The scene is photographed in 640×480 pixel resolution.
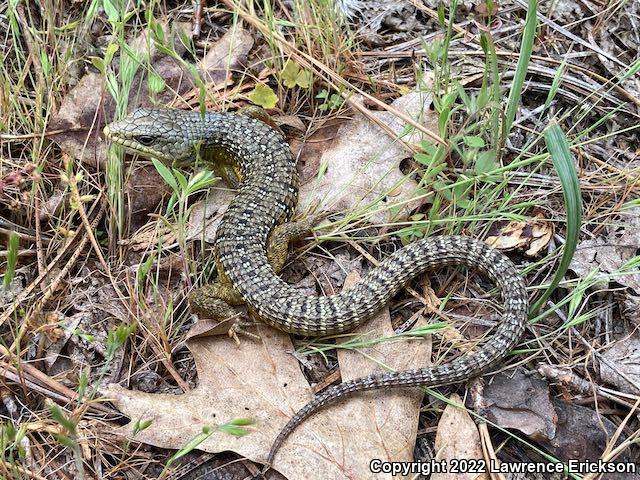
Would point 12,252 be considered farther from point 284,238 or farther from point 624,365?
point 624,365

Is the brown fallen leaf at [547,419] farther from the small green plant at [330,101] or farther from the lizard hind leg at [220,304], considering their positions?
the small green plant at [330,101]

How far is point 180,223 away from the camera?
4.39 meters

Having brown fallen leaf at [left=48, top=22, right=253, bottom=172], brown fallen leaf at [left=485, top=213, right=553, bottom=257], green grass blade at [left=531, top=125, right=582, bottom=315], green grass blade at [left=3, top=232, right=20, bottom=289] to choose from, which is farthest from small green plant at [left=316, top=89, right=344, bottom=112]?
green grass blade at [left=3, top=232, right=20, bottom=289]

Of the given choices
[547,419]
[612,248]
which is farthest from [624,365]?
[612,248]

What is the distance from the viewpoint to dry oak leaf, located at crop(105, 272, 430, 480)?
4.12m

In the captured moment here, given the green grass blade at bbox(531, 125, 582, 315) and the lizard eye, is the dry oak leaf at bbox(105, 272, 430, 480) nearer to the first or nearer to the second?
the green grass blade at bbox(531, 125, 582, 315)

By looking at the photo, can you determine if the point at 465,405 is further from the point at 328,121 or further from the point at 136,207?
the point at 136,207

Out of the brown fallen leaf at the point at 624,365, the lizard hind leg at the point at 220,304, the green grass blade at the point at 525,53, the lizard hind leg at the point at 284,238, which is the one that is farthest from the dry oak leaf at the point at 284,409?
the green grass blade at the point at 525,53

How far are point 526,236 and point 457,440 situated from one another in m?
1.66

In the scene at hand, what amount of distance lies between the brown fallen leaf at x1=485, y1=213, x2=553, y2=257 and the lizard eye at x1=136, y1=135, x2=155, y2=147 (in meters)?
2.82

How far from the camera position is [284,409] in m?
4.33

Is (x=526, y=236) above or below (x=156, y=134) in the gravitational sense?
below

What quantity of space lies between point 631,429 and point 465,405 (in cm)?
110

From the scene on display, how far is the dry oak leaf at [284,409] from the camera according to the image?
4.12m
